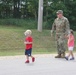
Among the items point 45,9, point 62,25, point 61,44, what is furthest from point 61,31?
point 45,9

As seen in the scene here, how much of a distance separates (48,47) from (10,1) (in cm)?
3357

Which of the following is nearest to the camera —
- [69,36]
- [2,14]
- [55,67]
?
[55,67]

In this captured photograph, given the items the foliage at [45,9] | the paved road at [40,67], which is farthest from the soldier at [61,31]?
the foliage at [45,9]

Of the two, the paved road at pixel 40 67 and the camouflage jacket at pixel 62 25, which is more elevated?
the camouflage jacket at pixel 62 25

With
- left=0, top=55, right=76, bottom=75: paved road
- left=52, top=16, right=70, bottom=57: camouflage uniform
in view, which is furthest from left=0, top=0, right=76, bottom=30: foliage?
left=0, top=55, right=76, bottom=75: paved road

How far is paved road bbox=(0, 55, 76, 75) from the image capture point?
31.8 feet

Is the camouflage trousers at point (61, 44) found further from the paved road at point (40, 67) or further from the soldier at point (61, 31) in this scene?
the paved road at point (40, 67)

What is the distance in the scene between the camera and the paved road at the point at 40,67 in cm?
969

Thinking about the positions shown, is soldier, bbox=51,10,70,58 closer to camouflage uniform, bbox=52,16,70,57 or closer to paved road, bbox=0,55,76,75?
camouflage uniform, bbox=52,16,70,57

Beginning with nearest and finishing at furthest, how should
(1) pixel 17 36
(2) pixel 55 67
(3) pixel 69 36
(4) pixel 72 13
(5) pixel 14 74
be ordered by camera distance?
(5) pixel 14 74
(2) pixel 55 67
(3) pixel 69 36
(1) pixel 17 36
(4) pixel 72 13

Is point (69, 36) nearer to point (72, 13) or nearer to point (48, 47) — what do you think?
point (48, 47)

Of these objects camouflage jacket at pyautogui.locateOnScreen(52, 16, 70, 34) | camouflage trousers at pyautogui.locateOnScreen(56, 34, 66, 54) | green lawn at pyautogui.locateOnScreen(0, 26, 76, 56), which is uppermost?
camouflage jacket at pyautogui.locateOnScreen(52, 16, 70, 34)

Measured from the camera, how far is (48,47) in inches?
790

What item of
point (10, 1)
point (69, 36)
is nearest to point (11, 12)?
point (10, 1)
